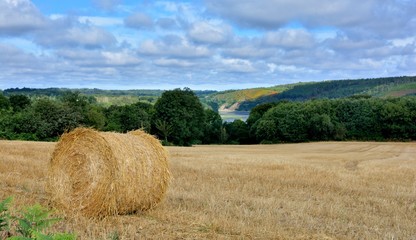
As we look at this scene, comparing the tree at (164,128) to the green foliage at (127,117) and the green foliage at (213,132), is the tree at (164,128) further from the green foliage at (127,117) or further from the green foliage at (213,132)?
the green foliage at (213,132)

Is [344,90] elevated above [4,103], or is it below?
above

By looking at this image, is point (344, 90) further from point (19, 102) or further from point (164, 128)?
point (19, 102)

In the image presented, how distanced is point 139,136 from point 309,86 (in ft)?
488

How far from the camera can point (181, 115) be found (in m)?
67.8

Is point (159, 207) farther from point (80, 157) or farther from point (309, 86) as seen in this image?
point (309, 86)

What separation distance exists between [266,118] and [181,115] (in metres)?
16.3

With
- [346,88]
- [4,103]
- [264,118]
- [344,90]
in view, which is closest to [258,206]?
[264,118]

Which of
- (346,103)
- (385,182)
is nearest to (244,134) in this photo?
(346,103)

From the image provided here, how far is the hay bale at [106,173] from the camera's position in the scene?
827 centimetres

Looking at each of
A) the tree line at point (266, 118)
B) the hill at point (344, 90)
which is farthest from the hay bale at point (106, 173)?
the hill at point (344, 90)

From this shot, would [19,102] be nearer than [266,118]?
No

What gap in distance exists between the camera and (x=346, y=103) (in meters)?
74.4

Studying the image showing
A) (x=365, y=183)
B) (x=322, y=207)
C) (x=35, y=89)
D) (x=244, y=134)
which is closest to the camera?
(x=322, y=207)

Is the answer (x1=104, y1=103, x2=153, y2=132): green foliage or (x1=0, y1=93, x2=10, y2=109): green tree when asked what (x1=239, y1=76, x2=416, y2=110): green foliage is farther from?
(x1=0, y1=93, x2=10, y2=109): green tree
